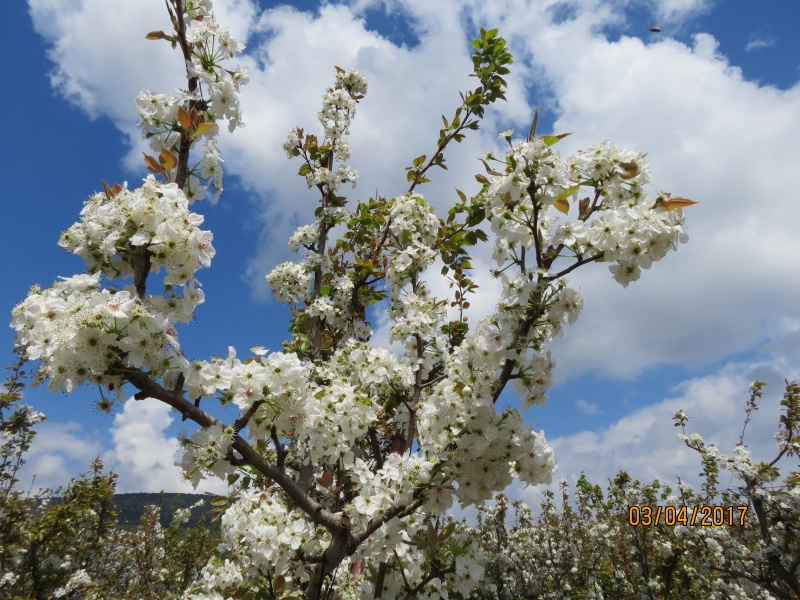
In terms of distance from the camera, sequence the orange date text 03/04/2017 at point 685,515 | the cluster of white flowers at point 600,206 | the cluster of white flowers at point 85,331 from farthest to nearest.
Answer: the orange date text 03/04/2017 at point 685,515 → the cluster of white flowers at point 600,206 → the cluster of white flowers at point 85,331

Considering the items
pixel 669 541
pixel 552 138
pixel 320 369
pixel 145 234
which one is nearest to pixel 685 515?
pixel 669 541

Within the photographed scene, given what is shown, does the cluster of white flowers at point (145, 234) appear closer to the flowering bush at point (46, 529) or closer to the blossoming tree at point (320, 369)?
the blossoming tree at point (320, 369)

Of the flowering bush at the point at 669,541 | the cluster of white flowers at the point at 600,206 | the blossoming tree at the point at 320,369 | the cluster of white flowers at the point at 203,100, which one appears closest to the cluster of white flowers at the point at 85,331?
the blossoming tree at the point at 320,369

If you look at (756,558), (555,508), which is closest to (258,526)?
(756,558)

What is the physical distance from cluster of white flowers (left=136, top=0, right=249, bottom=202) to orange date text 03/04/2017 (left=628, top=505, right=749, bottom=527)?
30.7 feet

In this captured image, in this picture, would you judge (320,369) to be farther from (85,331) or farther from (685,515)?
(685,515)

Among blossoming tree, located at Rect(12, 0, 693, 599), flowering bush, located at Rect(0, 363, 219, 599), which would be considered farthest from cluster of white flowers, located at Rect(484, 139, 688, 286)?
flowering bush, located at Rect(0, 363, 219, 599)

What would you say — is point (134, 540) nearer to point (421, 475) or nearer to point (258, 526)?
point (258, 526)

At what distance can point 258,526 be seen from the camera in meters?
3.23

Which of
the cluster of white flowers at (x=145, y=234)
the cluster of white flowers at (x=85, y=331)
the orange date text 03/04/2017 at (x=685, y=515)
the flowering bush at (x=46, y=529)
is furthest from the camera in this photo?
the orange date text 03/04/2017 at (x=685, y=515)

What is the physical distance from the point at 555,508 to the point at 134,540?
383 inches

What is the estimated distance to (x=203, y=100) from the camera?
2996 millimetres

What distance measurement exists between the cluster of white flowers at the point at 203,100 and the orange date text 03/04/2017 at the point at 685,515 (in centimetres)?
937

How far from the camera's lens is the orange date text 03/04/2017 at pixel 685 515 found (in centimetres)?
823
